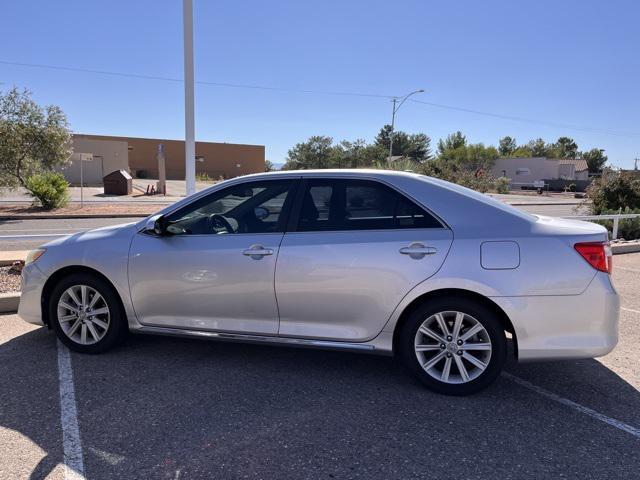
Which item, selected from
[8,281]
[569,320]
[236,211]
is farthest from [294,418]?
[8,281]

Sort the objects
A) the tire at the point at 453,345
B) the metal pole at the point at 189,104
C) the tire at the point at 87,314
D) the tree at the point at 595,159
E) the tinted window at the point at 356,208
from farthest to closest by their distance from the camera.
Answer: the tree at the point at 595,159, the metal pole at the point at 189,104, the tire at the point at 87,314, the tinted window at the point at 356,208, the tire at the point at 453,345

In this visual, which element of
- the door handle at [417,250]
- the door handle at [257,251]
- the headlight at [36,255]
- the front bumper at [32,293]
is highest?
the door handle at [417,250]

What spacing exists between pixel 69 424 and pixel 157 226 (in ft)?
5.24

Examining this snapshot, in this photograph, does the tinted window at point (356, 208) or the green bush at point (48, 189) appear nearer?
the tinted window at point (356, 208)

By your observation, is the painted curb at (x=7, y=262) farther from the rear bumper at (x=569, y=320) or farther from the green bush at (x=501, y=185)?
the green bush at (x=501, y=185)

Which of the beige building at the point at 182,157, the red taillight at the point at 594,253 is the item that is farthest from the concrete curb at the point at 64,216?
the beige building at the point at 182,157

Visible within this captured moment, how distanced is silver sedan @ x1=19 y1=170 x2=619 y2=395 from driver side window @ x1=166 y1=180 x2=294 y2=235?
0.01 meters

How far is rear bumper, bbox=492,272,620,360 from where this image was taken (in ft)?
11.3

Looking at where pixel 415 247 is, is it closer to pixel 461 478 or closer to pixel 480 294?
pixel 480 294

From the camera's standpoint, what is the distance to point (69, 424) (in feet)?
Result: 10.5

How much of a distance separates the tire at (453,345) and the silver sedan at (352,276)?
1 centimetres

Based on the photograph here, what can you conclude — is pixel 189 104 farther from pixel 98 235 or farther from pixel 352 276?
pixel 352 276

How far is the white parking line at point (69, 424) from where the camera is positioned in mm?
2754

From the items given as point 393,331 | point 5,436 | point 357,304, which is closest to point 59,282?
point 5,436
